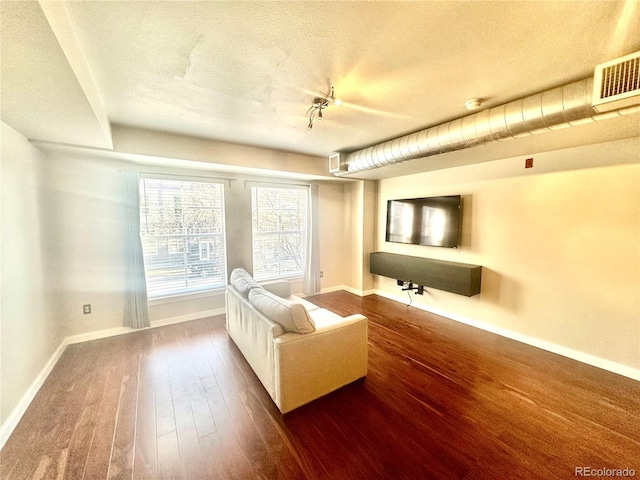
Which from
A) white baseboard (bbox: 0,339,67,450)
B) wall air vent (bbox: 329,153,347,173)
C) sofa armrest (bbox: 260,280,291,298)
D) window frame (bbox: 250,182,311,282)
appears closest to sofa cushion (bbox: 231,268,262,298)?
sofa armrest (bbox: 260,280,291,298)

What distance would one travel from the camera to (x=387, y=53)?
4.79ft

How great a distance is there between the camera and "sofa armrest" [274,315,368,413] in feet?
5.88

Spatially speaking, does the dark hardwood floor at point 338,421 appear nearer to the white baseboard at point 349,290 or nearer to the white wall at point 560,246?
the white wall at point 560,246

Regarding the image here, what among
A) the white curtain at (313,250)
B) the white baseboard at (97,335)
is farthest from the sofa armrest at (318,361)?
the white baseboard at (97,335)

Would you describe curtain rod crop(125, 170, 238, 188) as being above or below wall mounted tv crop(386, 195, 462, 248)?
above

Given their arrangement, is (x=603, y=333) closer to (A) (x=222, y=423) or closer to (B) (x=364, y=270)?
(B) (x=364, y=270)

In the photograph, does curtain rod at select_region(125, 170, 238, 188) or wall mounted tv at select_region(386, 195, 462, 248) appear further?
wall mounted tv at select_region(386, 195, 462, 248)

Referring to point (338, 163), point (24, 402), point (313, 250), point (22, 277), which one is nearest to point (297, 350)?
point (24, 402)

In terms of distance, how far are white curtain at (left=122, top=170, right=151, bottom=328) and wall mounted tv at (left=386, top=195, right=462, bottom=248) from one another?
3.84 metres

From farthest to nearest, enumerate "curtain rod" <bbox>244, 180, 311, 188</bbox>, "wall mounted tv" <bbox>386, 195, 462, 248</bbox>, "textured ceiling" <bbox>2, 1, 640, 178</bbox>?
"curtain rod" <bbox>244, 180, 311, 188</bbox>
"wall mounted tv" <bbox>386, 195, 462, 248</bbox>
"textured ceiling" <bbox>2, 1, 640, 178</bbox>

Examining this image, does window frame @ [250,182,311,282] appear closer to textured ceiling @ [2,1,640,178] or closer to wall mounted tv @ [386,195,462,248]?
wall mounted tv @ [386,195,462,248]

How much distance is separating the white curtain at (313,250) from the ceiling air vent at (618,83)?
3.56 metres

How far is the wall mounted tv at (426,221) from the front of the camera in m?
3.47

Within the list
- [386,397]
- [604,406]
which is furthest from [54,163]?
[604,406]
